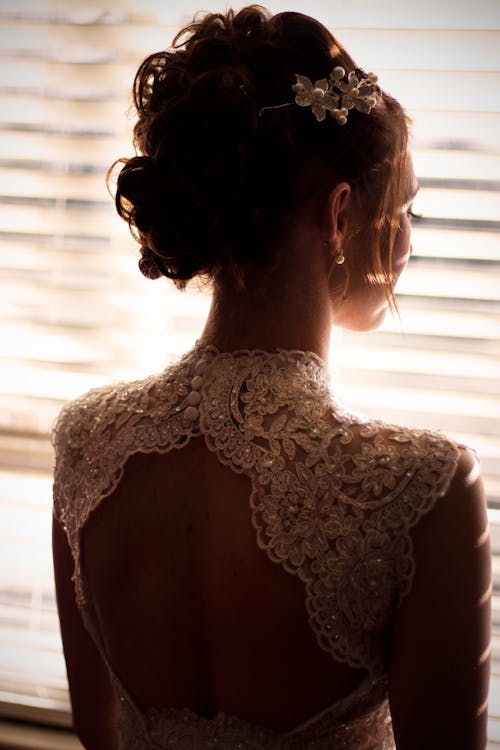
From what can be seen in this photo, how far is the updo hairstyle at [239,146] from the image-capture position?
88cm

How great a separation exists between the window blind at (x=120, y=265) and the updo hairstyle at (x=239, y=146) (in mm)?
471

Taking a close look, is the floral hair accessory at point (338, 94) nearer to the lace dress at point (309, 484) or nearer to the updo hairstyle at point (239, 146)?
the updo hairstyle at point (239, 146)

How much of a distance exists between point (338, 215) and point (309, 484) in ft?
1.08

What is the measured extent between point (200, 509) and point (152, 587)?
120 mm

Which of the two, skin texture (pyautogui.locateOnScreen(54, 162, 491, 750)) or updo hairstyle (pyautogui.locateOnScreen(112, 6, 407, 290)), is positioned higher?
updo hairstyle (pyautogui.locateOnScreen(112, 6, 407, 290))

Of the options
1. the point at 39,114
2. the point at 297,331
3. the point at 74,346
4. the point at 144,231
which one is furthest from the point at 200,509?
the point at 39,114

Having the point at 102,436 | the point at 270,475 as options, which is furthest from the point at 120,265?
the point at 270,475

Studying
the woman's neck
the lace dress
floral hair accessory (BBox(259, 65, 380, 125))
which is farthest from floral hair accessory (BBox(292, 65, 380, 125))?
the lace dress

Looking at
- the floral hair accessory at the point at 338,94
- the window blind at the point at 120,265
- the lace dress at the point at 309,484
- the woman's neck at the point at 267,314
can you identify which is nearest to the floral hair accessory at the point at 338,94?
the floral hair accessory at the point at 338,94

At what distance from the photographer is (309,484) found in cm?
82

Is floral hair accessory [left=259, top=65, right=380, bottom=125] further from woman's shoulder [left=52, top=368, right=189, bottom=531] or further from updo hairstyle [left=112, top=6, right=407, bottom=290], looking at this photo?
woman's shoulder [left=52, top=368, right=189, bottom=531]

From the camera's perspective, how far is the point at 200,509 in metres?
0.86

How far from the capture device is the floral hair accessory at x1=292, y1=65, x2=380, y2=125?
87 cm

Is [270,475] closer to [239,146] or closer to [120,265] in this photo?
[239,146]
